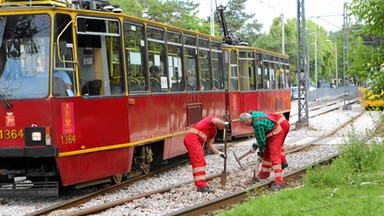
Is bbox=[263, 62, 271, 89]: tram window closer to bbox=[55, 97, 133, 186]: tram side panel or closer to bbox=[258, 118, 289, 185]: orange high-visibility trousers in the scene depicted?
bbox=[258, 118, 289, 185]: orange high-visibility trousers

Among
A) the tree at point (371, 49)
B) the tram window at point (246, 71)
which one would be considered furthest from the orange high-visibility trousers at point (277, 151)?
the tram window at point (246, 71)

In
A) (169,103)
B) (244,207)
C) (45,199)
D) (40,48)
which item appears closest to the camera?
(244,207)

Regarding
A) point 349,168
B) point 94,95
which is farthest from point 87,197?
point 349,168

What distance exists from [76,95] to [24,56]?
101 centimetres

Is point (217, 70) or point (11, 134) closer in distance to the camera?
point (11, 134)

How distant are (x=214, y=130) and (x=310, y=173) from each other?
1.73 meters

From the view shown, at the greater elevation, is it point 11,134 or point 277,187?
point 11,134

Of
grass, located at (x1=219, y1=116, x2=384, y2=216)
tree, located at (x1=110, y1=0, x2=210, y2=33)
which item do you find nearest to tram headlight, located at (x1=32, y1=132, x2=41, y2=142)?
→ grass, located at (x1=219, y1=116, x2=384, y2=216)

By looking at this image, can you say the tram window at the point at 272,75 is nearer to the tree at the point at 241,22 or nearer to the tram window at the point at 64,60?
the tram window at the point at 64,60

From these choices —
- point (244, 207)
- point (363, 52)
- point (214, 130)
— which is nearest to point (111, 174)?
point (214, 130)

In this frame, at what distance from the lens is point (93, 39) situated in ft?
35.8

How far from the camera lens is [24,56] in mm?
10359

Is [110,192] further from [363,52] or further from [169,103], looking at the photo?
[363,52]

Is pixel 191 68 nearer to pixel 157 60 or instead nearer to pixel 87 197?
pixel 157 60
